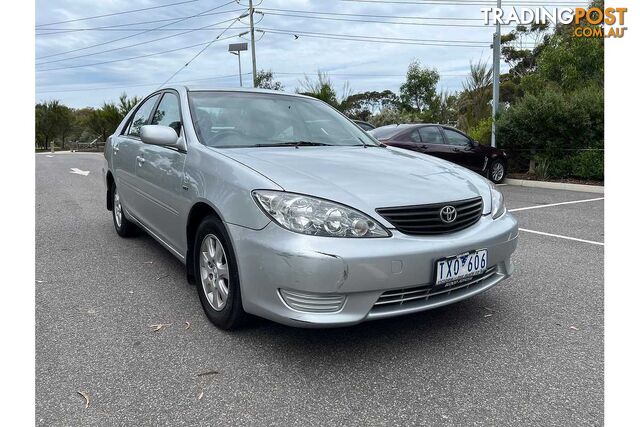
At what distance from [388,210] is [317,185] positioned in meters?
0.38

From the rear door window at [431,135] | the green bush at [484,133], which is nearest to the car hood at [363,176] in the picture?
the rear door window at [431,135]

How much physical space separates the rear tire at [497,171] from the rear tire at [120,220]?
8.51 metres

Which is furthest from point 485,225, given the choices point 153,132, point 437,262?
point 153,132

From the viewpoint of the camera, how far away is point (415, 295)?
2.39m

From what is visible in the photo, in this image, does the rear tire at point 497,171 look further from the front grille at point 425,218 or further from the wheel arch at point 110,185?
the front grille at point 425,218

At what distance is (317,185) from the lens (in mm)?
Result: 2406

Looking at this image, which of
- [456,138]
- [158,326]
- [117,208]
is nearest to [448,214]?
[158,326]

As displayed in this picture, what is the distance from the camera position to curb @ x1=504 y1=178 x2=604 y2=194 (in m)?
9.98

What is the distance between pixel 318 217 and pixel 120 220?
350cm

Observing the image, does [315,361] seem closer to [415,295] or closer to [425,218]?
[415,295]

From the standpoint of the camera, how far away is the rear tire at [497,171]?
11172 mm

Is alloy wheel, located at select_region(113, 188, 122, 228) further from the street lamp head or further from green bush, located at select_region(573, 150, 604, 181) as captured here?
the street lamp head

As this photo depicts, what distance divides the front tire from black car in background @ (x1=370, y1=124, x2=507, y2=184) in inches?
265

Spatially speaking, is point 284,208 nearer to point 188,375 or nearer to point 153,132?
point 188,375
